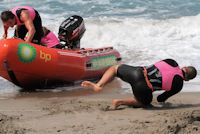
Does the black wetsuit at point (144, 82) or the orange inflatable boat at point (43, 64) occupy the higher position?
the black wetsuit at point (144, 82)

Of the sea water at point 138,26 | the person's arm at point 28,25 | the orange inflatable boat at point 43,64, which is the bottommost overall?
the sea water at point 138,26

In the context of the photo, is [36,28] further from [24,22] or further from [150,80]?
[150,80]

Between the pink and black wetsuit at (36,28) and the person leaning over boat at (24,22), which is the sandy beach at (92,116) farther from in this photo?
the pink and black wetsuit at (36,28)

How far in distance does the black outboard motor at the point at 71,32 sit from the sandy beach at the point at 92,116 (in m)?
1.57

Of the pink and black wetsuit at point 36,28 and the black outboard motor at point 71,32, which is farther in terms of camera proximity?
the black outboard motor at point 71,32

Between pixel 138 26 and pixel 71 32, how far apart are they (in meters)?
4.45

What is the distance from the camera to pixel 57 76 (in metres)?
6.83

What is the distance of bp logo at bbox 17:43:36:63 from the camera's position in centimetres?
627

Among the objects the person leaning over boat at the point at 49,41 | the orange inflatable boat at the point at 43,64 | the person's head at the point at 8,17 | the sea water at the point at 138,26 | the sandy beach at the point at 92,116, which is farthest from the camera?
the sea water at the point at 138,26

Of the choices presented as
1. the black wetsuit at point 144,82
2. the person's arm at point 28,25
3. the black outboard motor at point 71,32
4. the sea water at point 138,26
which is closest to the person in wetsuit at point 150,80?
the black wetsuit at point 144,82

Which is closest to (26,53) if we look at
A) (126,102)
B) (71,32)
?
(71,32)

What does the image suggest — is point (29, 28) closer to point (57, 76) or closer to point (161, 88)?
point (57, 76)

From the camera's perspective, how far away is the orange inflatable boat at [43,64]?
20.5 feet

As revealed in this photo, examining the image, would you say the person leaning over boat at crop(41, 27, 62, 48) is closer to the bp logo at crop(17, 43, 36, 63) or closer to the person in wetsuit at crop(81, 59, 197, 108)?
the bp logo at crop(17, 43, 36, 63)
